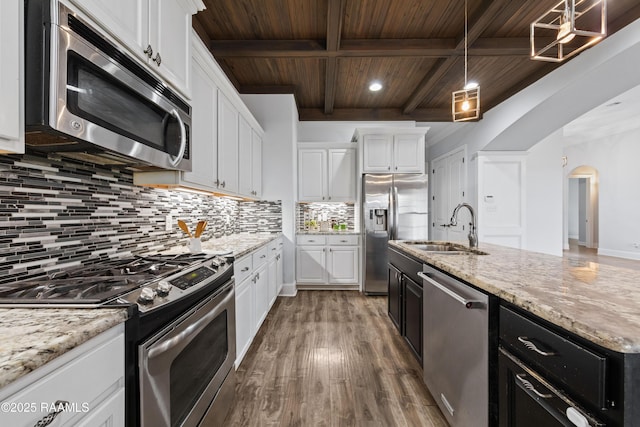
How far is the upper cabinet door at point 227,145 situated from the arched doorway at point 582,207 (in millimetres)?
8838

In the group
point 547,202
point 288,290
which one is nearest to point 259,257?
point 288,290

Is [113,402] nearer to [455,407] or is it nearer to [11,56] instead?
[11,56]

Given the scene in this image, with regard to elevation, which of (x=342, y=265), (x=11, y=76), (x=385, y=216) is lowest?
(x=342, y=265)

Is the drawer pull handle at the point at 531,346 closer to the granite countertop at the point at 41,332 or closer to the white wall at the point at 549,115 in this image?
the granite countertop at the point at 41,332

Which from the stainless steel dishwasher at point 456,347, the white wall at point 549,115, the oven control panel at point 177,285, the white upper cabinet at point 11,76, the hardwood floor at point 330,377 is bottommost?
the hardwood floor at point 330,377

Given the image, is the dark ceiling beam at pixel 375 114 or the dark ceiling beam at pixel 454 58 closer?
the dark ceiling beam at pixel 454 58

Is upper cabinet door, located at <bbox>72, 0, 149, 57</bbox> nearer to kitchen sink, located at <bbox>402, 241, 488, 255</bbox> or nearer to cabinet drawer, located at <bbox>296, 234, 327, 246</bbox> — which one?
kitchen sink, located at <bbox>402, 241, 488, 255</bbox>

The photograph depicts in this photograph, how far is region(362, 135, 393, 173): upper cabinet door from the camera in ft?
14.2

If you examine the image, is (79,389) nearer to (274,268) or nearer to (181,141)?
(181,141)

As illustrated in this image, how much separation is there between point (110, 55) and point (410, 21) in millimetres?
2628

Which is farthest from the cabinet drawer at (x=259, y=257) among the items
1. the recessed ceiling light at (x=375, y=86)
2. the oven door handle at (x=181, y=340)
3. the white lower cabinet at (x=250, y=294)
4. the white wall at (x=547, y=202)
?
the white wall at (x=547, y=202)

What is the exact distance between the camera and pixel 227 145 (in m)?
2.61

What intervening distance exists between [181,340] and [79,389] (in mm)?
446

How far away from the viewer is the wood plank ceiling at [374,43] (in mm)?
2516
